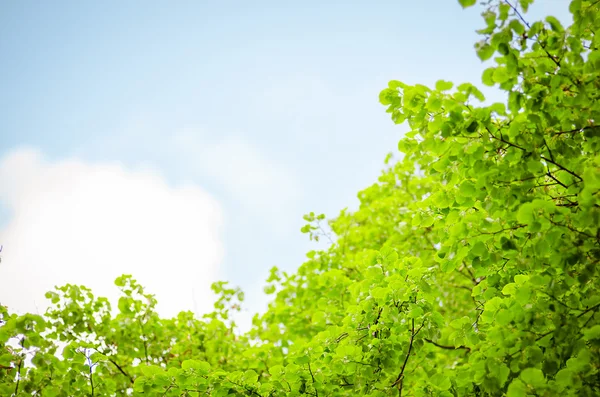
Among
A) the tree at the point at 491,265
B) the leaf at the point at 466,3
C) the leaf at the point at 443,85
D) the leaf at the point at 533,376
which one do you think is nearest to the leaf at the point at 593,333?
the tree at the point at 491,265

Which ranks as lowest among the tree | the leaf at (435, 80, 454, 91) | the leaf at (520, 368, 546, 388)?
the leaf at (520, 368, 546, 388)

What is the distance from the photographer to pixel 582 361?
2.04 m

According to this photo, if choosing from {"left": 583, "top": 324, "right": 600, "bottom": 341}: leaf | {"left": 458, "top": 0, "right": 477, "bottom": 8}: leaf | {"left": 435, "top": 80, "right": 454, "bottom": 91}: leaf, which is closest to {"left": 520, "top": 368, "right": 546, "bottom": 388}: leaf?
{"left": 583, "top": 324, "right": 600, "bottom": 341}: leaf

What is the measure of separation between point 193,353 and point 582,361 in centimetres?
533

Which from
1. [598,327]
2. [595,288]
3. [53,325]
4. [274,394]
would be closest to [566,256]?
[598,327]

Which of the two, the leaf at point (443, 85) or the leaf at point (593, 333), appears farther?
the leaf at point (443, 85)

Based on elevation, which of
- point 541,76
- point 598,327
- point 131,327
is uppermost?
point 131,327

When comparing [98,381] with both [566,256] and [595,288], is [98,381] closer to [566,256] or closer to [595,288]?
[566,256]

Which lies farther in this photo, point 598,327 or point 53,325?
point 53,325

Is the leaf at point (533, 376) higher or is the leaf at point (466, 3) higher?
the leaf at point (466, 3)

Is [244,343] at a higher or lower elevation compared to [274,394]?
higher

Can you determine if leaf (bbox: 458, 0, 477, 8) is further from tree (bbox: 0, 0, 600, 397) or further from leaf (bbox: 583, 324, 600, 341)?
leaf (bbox: 583, 324, 600, 341)

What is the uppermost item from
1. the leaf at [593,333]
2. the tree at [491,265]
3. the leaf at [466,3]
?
the leaf at [466,3]

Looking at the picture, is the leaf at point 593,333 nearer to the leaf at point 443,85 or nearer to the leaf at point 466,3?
the leaf at point 443,85
